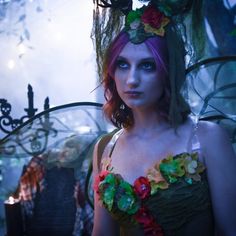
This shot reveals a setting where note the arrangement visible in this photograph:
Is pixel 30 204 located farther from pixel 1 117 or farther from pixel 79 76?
pixel 79 76

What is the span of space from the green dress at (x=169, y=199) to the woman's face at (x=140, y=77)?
21 cm

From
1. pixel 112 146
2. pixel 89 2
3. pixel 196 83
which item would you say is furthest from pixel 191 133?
pixel 89 2

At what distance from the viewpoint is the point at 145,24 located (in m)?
1.15

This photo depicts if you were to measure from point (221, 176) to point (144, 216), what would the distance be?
0.28 meters

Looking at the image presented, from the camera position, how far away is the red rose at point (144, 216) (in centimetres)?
111

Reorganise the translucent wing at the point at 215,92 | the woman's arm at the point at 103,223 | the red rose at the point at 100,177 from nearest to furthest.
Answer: the red rose at the point at 100,177
the woman's arm at the point at 103,223
the translucent wing at the point at 215,92

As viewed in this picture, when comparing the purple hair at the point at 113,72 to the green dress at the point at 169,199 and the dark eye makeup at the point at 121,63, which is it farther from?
the green dress at the point at 169,199

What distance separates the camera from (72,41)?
1801mm

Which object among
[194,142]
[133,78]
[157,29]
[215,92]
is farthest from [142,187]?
[215,92]

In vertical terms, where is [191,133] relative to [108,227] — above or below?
above

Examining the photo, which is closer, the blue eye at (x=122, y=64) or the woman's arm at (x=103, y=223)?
the blue eye at (x=122, y=64)

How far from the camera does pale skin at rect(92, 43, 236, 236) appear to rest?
1.06 meters

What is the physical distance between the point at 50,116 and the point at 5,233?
2.36 feet

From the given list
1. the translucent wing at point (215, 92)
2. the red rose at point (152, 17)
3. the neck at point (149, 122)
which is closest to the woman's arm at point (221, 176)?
the neck at point (149, 122)
